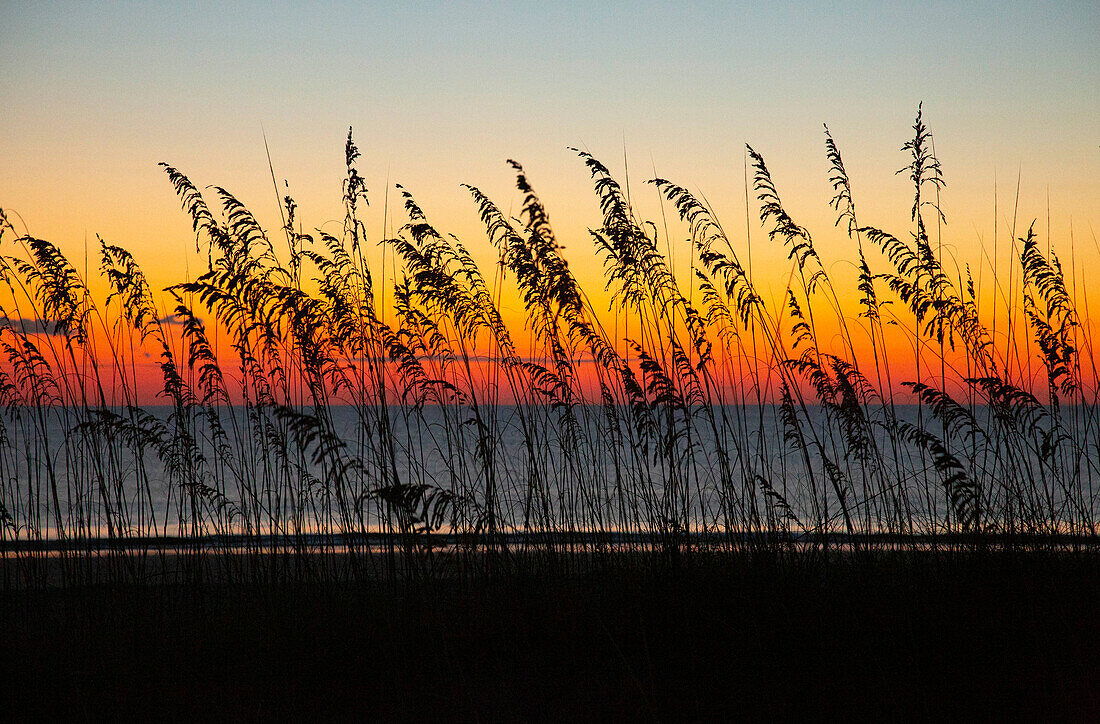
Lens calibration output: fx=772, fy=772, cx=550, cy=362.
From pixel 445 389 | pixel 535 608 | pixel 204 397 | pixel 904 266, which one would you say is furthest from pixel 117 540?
pixel 904 266

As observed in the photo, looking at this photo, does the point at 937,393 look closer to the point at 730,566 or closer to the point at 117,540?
the point at 730,566

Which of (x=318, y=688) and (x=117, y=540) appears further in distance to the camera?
(x=117, y=540)

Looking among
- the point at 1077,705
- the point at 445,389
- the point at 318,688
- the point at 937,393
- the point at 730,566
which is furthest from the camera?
the point at 445,389

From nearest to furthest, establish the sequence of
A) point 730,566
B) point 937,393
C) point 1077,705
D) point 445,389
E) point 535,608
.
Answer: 1. point 1077,705
2. point 535,608
3. point 730,566
4. point 937,393
5. point 445,389

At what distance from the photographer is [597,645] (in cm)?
310

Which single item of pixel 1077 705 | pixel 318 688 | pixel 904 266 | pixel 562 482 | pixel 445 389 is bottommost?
pixel 1077 705

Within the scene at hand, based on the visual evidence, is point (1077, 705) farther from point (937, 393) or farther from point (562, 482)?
point (562, 482)

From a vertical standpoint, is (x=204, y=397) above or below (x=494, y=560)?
above

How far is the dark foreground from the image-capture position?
2.58 m

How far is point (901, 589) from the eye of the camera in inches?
135

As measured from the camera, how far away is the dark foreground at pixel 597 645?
258 cm

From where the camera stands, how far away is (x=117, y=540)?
155 inches

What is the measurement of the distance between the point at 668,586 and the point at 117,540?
279 cm

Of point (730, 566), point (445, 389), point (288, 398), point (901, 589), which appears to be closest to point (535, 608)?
point (730, 566)
